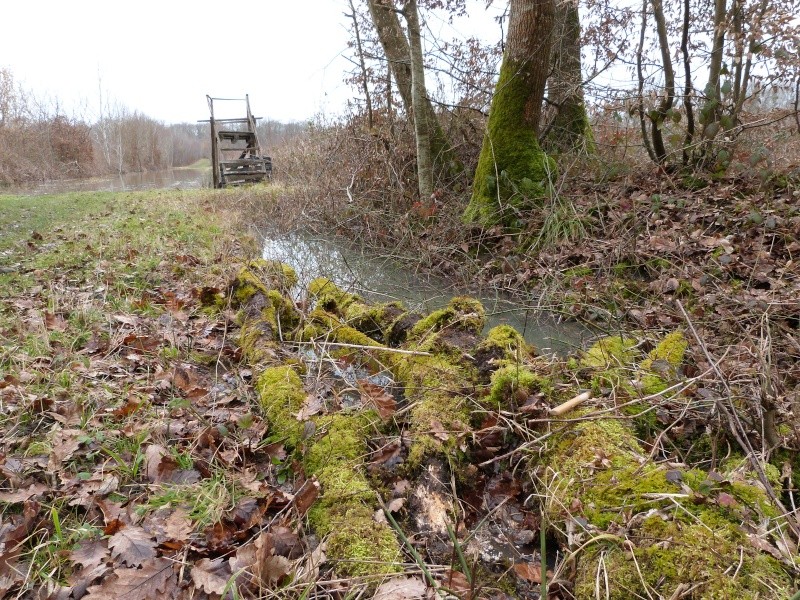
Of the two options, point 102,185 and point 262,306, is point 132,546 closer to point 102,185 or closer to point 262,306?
point 262,306

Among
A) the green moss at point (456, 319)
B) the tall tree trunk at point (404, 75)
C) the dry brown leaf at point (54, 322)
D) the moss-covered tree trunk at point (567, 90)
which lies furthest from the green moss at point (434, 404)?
the tall tree trunk at point (404, 75)

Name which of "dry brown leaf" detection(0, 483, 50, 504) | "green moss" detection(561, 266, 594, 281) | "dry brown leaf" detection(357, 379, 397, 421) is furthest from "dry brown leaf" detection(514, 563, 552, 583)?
"green moss" detection(561, 266, 594, 281)

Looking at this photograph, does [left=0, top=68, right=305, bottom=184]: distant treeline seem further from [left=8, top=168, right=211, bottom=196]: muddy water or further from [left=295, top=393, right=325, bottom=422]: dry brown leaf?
[left=295, top=393, right=325, bottom=422]: dry brown leaf

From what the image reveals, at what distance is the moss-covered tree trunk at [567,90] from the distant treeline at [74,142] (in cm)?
1097

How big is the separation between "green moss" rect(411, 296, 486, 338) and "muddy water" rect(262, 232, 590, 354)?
2.47 feet

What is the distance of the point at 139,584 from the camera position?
5.35ft

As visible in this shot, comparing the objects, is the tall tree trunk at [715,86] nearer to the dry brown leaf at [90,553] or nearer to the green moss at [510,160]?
the green moss at [510,160]

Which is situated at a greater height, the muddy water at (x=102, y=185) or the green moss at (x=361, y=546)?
the muddy water at (x=102, y=185)

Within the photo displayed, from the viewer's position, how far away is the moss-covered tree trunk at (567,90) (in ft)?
21.4

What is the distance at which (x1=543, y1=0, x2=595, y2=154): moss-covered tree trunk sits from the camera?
21.4 ft

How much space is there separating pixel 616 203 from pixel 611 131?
2848mm

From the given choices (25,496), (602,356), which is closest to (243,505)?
(25,496)

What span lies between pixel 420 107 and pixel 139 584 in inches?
257

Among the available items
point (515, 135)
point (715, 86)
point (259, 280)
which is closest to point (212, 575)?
point (259, 280)
